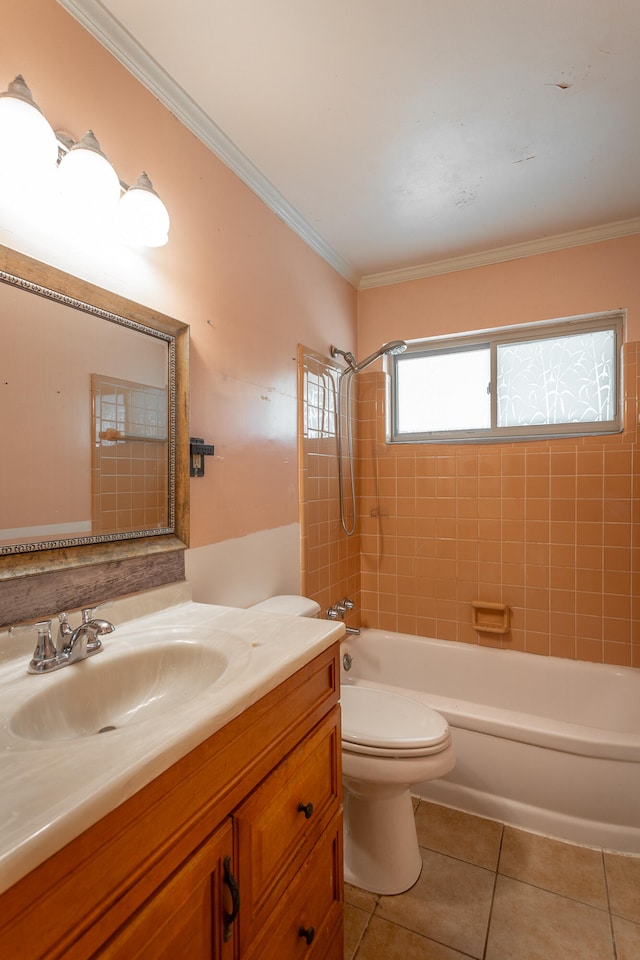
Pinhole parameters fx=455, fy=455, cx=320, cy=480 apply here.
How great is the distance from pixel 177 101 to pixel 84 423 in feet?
3.36

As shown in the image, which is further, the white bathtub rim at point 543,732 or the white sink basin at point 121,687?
the white bathtub rim at point 543,732

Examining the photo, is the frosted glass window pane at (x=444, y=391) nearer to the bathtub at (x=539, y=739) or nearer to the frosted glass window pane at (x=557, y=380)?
the frosted glass window pane at (x=557, y=380)

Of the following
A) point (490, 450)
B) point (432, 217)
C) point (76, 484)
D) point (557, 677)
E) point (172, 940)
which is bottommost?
point (557, 677)

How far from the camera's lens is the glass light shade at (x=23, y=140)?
84 centimetres

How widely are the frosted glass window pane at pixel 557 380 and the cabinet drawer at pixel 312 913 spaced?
201 centimetres

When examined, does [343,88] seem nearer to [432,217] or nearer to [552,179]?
[432,217]

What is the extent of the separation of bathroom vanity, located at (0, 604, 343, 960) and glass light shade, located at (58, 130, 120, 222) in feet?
3.23

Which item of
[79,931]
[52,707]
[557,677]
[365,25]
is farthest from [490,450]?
[79,931]

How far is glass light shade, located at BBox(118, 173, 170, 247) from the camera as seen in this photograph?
110 centimetres

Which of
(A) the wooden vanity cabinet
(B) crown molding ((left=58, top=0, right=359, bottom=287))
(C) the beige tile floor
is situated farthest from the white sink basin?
(B) crown molding ((left=58, top=0, right=359, bottom=287))

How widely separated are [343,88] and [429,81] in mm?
247

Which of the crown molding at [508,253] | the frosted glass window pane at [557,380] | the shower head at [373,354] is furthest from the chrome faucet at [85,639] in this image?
the crown molding at [508,253]

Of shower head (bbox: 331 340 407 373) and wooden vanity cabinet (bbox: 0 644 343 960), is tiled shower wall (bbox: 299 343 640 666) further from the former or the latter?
wooden vanity cabinet (bbox: 0 644 343 960)

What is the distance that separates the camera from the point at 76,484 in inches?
41.2
